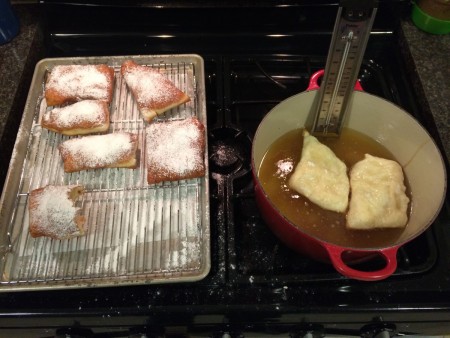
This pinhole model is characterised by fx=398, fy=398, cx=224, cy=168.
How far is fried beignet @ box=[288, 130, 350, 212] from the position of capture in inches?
36.3

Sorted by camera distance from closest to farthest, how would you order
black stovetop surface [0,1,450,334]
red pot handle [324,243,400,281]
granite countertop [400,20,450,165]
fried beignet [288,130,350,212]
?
1. red pot handle [324,243,400,281]
2. black stovetop surface [0,1,450,334]
3. fried beignet [288,130,350,212]
4. granite countertop [400,20,450,165]

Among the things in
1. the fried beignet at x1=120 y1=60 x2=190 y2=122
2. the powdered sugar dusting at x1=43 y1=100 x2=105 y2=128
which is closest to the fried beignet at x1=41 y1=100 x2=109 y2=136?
the powdered sugar dusting at x1=43 y1=100 x2=105 y2=128

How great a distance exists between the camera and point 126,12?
1228 millimetres

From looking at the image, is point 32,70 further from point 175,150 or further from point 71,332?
point 71,332

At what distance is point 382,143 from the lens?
1044mm

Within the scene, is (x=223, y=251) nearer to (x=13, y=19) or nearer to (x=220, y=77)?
(x=220, y=77)

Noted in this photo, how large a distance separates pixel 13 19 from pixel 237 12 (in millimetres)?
667

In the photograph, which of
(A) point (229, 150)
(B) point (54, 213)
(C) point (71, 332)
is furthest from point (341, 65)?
(C) point (71, 332)

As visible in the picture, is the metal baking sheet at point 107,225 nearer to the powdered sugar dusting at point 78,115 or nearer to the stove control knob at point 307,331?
the powdered sugar dusting at point 78,115

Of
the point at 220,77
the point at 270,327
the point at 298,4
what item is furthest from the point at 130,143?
the point at 298,4

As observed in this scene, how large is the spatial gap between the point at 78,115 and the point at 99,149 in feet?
0.42

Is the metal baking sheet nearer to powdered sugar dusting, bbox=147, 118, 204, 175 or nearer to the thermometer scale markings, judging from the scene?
powdered sugar dusting, bbox=147, 118, 204, 175

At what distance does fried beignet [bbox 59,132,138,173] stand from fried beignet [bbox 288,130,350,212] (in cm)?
41

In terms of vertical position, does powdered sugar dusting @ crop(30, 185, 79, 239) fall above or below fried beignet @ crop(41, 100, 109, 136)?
below
